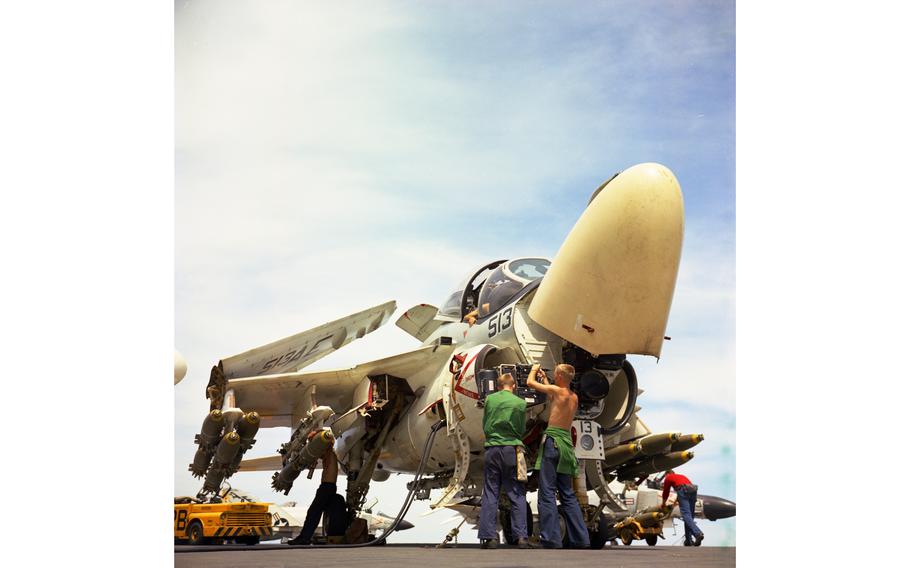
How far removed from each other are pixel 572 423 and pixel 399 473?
3652mm

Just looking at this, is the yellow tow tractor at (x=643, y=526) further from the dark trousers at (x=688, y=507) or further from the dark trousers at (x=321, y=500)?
the dark trousers at (x=321, y=500)

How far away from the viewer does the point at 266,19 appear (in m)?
6.97

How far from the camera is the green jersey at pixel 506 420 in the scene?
25.9ft

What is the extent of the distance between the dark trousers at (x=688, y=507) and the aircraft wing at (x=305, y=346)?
11.8ft

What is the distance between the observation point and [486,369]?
8891 mm

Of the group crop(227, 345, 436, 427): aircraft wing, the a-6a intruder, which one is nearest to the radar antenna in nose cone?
the a-6a intruder

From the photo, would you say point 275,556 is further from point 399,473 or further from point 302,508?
point 302,508

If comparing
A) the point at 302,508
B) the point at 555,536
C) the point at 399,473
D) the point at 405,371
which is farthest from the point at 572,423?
the point at 302,508

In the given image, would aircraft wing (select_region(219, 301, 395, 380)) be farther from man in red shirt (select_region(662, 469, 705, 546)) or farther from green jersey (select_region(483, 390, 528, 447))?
man in red shirt (select_region(662, 469, 705, 546))

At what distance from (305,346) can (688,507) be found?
4302mm

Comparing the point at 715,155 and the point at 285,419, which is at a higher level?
the point at 715,155

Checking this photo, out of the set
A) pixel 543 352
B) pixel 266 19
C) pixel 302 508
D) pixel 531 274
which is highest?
pixel 266 19

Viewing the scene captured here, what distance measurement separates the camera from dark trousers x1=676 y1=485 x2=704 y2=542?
9312mm

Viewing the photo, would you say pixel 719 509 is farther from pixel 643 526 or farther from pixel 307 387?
pixel 307 387
